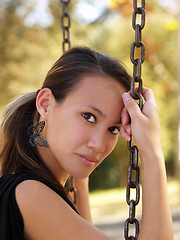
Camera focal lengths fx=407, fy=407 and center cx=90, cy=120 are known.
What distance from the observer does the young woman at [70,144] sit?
63.7 inches

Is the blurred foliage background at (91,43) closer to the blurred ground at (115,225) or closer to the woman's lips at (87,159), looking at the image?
the blurred ground at (115,225)

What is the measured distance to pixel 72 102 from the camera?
1.83 m

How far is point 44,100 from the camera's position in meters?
1.98

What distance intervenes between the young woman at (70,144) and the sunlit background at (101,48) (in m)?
7.82

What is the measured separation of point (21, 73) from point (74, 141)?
37.6 feet

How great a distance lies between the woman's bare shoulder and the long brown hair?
0.18m

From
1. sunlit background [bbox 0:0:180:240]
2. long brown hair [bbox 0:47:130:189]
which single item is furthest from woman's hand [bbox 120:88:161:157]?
sunlit background [bbox 0:0:180:240]

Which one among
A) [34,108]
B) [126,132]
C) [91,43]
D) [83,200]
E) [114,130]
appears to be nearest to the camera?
[126,132]

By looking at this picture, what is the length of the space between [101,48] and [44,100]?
48.7ft

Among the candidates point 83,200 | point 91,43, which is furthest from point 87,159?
point 91,43

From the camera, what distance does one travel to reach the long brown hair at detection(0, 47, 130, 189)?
1.91 meters

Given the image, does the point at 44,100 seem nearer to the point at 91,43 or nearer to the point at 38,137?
the point at 38,137

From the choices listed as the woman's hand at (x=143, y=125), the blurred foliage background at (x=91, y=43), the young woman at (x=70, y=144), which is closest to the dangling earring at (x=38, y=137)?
the young woman at (x=70, y=144)

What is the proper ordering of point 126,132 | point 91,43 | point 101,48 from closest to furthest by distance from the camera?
point 126,132 < point 91,43 < point 101,48
